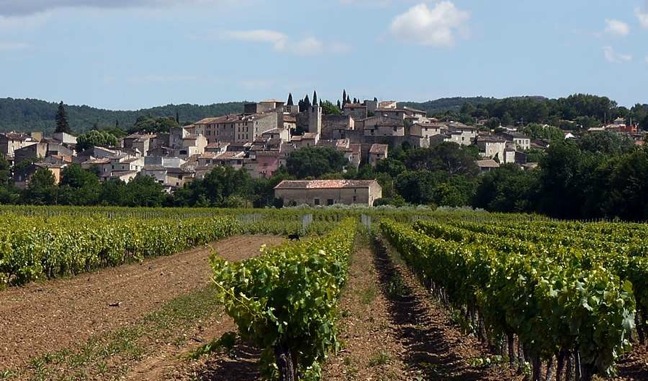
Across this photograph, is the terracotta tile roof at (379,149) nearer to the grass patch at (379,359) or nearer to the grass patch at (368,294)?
the grass patch at (368,294)

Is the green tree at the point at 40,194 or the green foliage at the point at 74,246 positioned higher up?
the green foliage at the point at 74,246

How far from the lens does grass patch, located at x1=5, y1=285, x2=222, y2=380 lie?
1083cm

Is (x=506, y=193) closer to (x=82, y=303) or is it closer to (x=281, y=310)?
(x=82, y=303)

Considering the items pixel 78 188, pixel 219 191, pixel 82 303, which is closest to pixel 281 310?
pixel 82 303

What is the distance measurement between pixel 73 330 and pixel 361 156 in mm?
119409

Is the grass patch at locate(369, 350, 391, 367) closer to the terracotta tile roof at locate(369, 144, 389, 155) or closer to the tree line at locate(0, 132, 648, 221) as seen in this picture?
the tree line at locate(0, 132, 648, 221)

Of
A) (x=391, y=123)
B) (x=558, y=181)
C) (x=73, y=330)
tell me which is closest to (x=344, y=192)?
(x=558, y=181)

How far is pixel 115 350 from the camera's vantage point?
40.9 feet

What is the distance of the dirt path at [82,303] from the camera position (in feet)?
43.2

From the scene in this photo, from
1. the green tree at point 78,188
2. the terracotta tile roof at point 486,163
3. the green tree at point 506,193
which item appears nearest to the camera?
the green tree at point 506,193

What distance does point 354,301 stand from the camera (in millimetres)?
20000

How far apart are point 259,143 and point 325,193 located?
1899 inches

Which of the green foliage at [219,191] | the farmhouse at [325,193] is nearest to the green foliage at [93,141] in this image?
the green foliage at [219,191]

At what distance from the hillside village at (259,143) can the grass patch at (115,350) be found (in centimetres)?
9885
